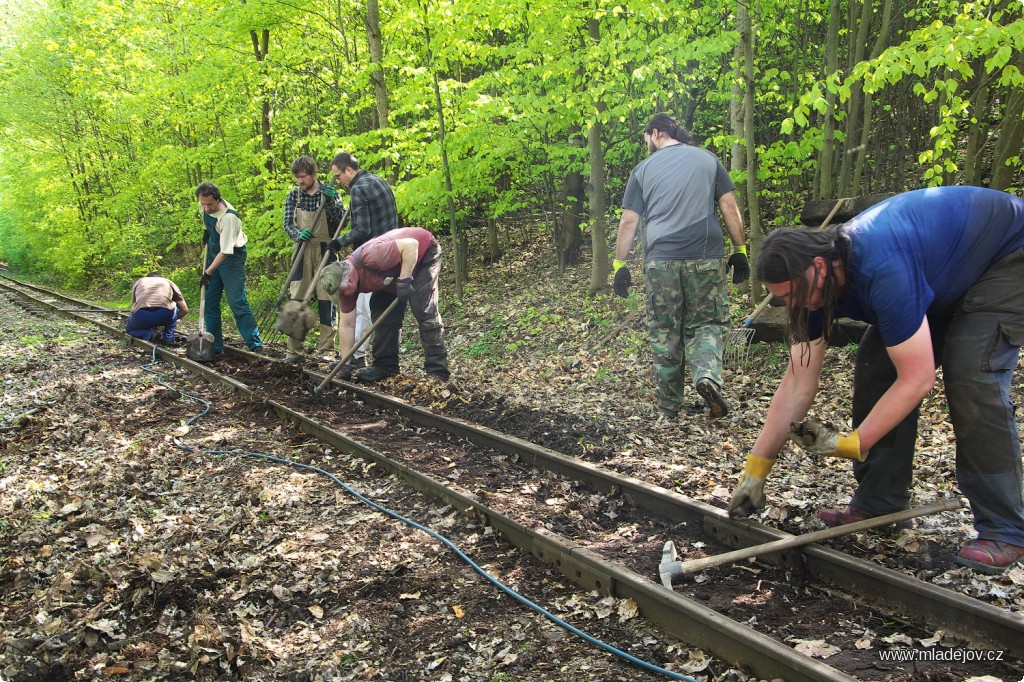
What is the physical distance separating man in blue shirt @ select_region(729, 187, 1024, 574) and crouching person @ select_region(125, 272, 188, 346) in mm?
10469

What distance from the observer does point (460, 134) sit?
34.9 feet

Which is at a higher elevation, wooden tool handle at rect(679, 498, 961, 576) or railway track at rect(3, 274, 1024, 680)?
wooden tool handle at rect(679, 498, 961, 576)

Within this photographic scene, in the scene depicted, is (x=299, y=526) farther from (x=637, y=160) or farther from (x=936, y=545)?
(x=637, y=160)

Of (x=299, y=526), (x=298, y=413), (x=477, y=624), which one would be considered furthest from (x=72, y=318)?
(x=477, y=624)

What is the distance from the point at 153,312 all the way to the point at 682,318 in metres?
8.86

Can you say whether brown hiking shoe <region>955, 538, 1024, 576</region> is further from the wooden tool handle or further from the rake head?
the rake head

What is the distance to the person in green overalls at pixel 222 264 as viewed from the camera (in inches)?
357

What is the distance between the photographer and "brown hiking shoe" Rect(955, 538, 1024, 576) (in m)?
3.09

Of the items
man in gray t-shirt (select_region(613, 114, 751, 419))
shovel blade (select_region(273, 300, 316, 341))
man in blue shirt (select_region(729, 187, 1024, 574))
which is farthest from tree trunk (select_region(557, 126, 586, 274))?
man in blue shirt (select_region(729, 187, 1024, 574))

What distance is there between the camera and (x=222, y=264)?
30.4 ft

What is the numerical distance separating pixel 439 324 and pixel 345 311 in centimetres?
102

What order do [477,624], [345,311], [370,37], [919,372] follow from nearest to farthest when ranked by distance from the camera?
[919,372], [477,624], [345,311], [370,37]

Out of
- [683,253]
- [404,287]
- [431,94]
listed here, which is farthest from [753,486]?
[431,94]

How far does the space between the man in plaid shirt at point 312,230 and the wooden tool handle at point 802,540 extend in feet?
21.8
